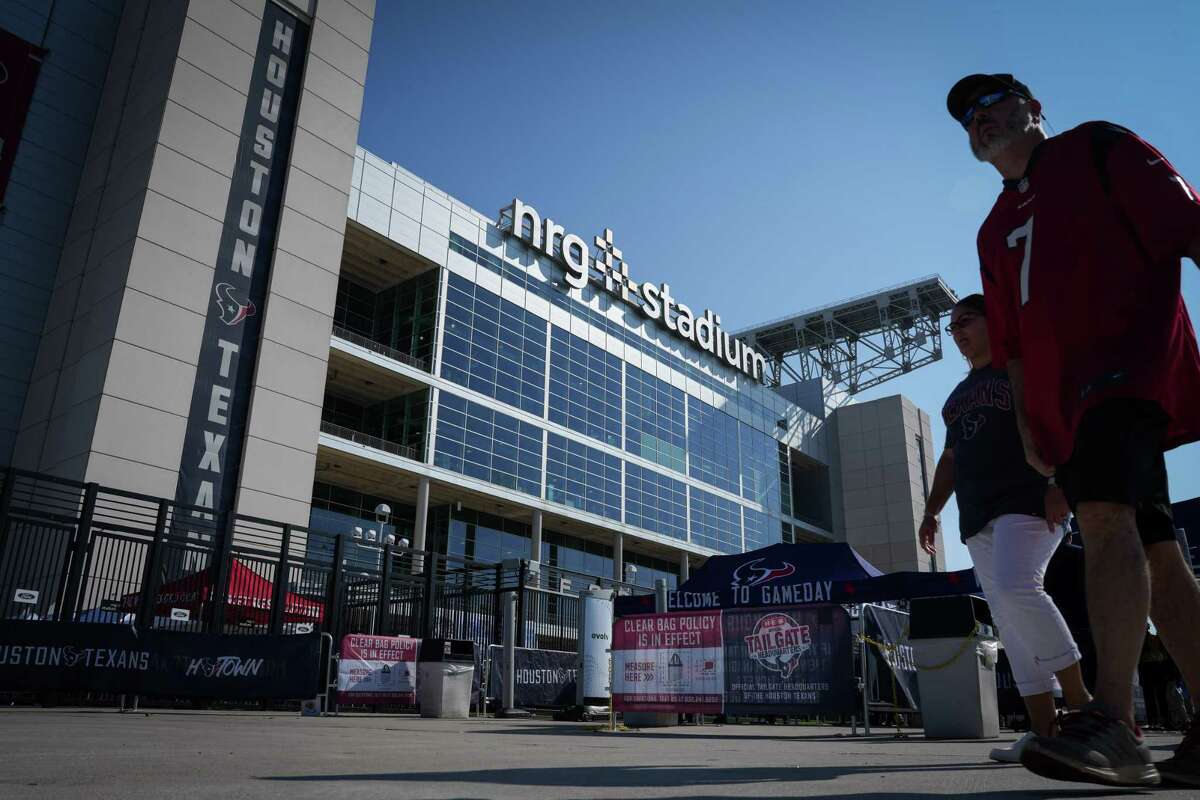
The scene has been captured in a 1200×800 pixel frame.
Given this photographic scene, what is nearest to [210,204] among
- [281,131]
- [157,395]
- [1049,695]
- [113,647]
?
[281,131]

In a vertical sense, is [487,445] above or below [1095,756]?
above

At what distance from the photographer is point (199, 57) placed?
27391 mm

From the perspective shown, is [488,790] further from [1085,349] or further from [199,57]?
[199,57]

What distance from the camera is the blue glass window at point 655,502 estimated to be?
145 feet

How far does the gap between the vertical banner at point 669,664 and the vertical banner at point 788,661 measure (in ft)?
0.64

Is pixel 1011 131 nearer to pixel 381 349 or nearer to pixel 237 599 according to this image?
pixel 237 599

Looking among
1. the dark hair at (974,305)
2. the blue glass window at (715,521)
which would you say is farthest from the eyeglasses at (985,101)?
the blue glass window at (715,521)

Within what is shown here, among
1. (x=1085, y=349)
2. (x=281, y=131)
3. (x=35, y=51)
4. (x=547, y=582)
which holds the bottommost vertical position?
(x=1085, y=349)

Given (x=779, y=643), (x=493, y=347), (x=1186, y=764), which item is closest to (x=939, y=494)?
(x=1186, y=764)

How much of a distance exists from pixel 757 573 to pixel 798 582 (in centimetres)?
A: 80

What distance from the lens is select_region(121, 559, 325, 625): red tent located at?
1603 centimetres

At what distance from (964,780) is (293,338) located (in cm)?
2702

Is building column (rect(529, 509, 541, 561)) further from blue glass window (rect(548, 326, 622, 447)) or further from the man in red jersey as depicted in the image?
the man in red jersey

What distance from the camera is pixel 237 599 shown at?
16625 mm
